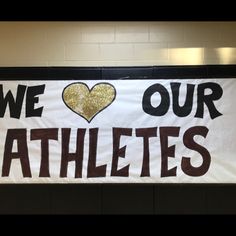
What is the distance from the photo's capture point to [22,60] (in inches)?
174

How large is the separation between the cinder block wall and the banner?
33 cm

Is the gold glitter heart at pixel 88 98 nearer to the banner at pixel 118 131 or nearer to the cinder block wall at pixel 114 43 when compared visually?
the banner at pixel 118 131

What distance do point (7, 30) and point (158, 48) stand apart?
1.49 m

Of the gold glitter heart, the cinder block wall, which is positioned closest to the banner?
the gold glitter heart

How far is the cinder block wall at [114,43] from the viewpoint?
4406 mm

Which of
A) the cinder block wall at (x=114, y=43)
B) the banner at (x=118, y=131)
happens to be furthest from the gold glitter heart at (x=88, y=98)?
the cinder block wall at (x=114, y=43)

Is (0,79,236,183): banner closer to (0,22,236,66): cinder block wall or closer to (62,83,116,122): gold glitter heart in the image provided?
(62,83,116,122): gold glitter heart

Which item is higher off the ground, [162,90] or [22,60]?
[22,60]

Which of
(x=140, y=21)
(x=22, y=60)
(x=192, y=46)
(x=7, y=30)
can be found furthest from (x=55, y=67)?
(x=192, y=46)

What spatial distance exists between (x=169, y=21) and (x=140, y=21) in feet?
0.93

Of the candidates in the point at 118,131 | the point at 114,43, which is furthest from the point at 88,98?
the point at 114,43

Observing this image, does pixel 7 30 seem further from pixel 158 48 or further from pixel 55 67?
pixel 158 48

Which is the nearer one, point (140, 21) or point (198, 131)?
point (198, 131)
